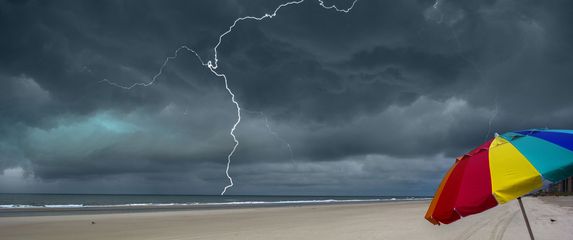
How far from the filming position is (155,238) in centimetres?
1644

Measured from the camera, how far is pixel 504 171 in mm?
4781

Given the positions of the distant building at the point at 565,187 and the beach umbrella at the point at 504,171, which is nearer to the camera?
the beach umbrella at the point at 504,171

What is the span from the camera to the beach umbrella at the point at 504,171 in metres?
4.58

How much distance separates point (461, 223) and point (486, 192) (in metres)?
15.3

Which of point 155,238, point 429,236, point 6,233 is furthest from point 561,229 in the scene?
point 6,233

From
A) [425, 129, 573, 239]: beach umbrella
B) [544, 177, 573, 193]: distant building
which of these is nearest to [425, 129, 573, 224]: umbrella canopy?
[425, 129, 573, 239]: beach umbrella

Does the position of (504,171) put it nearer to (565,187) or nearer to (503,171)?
(503,171)

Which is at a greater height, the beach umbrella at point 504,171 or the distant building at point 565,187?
the distant building at point 565,187

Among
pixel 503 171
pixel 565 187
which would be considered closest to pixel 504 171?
pixel 503 171

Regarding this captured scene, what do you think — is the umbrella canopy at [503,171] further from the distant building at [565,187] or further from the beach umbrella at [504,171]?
the distant building at [565,187]

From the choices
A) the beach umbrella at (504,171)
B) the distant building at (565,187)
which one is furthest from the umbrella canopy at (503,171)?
the distant building at (565,187)

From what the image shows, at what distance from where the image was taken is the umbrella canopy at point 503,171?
4578mm

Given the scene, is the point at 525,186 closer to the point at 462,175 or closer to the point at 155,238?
the point at 462,175

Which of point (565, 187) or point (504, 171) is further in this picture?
point (565, 187)
